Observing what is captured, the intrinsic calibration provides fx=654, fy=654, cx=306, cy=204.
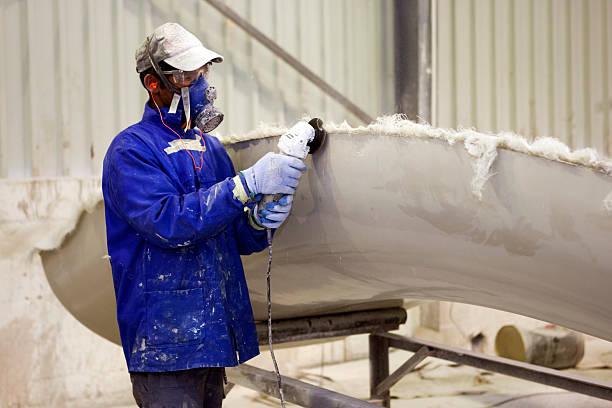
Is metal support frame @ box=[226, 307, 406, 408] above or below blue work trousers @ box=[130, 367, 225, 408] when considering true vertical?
below

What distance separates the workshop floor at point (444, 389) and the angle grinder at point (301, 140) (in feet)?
7.28

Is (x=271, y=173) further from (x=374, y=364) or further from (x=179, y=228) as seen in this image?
(x=374, y=364)

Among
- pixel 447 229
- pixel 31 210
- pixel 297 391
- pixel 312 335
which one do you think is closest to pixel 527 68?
pixel 312 335

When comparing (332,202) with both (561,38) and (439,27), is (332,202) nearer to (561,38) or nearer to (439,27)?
(439,27)

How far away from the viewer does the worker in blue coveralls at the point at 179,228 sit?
51.6 inches

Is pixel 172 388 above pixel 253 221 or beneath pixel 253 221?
beneath

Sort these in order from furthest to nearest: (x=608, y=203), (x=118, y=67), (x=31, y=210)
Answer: (x=118, y=67), (x=31, y=210), (x=608, y=203)

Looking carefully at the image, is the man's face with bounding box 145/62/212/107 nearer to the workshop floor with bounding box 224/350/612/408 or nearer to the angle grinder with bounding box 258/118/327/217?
the angle grinder with bounding box 258/118/327/217

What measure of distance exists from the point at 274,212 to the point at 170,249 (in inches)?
9.3

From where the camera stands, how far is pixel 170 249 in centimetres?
140

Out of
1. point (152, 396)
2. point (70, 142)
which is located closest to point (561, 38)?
point (70, 142)

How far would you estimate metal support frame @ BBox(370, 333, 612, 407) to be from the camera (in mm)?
2123

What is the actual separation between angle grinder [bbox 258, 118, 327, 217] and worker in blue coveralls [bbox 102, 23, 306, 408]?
0.02 metres

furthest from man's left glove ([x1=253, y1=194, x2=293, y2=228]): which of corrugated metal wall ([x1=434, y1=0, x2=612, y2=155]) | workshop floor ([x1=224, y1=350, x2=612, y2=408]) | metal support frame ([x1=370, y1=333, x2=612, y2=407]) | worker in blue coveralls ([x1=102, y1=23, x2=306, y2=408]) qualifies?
corrugated metal wall ([x1=434, y1=0, x2=612, y2=155])
